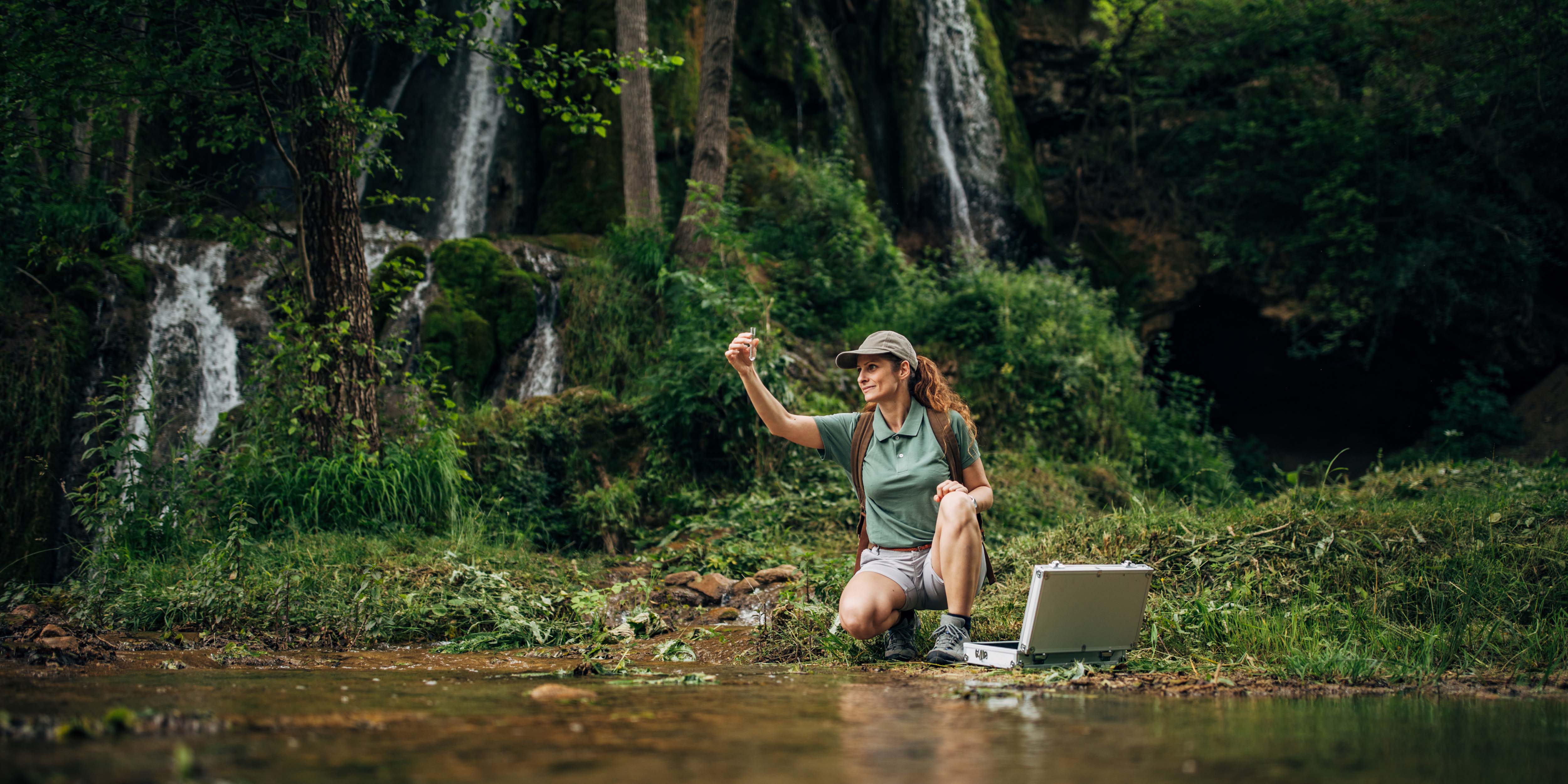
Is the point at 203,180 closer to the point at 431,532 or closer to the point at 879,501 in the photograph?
the point at 431,532

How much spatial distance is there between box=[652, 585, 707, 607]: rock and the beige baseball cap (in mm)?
2269

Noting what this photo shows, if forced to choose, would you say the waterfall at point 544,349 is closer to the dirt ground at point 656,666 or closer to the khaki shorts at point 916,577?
the dirt ground at point 656,666

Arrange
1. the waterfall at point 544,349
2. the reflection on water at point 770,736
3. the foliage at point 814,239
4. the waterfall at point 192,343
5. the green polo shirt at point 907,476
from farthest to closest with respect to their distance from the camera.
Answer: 1. the foliage at point 814,239
2. the waterfall at point 544,349
3. the waterfall at point 192,343
4. the green polo shirt at point 907,476
5. the reflection on water at point 770,736

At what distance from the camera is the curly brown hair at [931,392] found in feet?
14.2

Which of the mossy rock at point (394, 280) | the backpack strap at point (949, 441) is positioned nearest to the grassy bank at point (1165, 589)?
the backpack strap at point (949, 441)

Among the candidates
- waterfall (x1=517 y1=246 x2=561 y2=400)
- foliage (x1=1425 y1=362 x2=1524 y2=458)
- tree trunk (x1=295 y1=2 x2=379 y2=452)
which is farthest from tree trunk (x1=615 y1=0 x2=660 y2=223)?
foliage (x1=1425 y1=362 x2=1524 y2=458)

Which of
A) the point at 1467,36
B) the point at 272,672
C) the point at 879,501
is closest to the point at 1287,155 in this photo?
the point at 1467,36

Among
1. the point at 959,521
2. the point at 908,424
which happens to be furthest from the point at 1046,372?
the point at 959,521

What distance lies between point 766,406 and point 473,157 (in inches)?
415

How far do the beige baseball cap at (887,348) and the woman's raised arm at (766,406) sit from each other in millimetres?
338

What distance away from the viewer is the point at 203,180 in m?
6.72

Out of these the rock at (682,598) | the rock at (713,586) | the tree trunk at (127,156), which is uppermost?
the tree trunk at (127,156)

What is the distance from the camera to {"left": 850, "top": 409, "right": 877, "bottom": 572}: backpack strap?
4.35 meters

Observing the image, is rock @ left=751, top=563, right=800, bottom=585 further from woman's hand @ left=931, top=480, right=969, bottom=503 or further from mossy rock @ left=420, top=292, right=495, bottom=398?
mossy rock @ left=420, top=292, right=495, bottom=398
